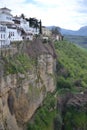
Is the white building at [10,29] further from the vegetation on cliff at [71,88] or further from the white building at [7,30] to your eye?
the vegetation on cliff at [71,88]

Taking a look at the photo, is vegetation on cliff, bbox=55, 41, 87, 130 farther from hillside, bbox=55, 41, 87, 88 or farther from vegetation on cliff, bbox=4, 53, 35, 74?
vegetation on cliff, bbox=4, 53, 35, 74

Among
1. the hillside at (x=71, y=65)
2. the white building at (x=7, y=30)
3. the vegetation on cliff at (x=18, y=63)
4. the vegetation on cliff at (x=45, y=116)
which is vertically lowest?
the vegetation on cliff at (x=45, y=116)

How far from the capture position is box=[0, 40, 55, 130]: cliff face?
57812mm

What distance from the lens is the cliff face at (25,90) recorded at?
57.8 metres

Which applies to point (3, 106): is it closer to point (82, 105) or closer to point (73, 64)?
point (82, 105)

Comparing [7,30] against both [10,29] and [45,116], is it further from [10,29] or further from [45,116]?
[45,116]

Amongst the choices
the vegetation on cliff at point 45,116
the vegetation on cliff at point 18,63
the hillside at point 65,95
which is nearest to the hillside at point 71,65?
the hillside at point 65,95

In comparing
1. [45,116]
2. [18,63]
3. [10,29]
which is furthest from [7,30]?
[45,116]

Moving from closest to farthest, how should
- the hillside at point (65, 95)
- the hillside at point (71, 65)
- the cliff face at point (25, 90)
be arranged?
the cliff face at point (25, 90) < the hillside at point (65, 95) < the hillside at point (71, 65)

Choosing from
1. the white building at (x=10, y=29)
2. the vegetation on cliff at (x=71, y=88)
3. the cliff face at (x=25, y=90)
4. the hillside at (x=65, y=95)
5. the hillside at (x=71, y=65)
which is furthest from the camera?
the hillside at (x=71, y=65)

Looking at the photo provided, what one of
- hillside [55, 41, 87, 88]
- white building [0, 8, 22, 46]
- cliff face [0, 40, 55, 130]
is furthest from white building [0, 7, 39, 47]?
hillside [55, 41, 87, 88]

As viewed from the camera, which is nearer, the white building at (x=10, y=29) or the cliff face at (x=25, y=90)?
the cliff face at (x=25, y=90)

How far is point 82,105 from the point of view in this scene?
8312 centimetres

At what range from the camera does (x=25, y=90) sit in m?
65.6
